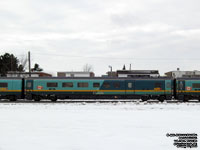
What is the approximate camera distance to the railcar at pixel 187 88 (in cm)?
3161

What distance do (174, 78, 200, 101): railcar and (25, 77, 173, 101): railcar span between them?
3.15ft

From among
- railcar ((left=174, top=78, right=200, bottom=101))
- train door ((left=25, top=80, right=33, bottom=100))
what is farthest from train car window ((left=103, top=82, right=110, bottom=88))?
train door ((left=25, top=80, right=33, bottom=100))

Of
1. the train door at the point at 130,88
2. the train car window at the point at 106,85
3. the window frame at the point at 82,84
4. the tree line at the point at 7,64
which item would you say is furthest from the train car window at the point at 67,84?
the tree line at the point at 7,64

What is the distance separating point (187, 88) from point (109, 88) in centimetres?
987

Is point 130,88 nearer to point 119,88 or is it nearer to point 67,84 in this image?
point 119,88

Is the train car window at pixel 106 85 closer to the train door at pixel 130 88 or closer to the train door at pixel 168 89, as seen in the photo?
the train door at pixel 130 88

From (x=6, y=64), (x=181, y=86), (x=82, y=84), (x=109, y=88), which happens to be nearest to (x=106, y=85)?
(x=109, y=88)

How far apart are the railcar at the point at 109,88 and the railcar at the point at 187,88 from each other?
3.15 feet

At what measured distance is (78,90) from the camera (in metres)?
31.7

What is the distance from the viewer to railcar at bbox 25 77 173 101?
1241 inches

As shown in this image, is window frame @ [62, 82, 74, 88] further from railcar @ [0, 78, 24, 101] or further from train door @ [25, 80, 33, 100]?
railcar @ [0, 78, 24, 101]

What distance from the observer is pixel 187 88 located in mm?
31703
